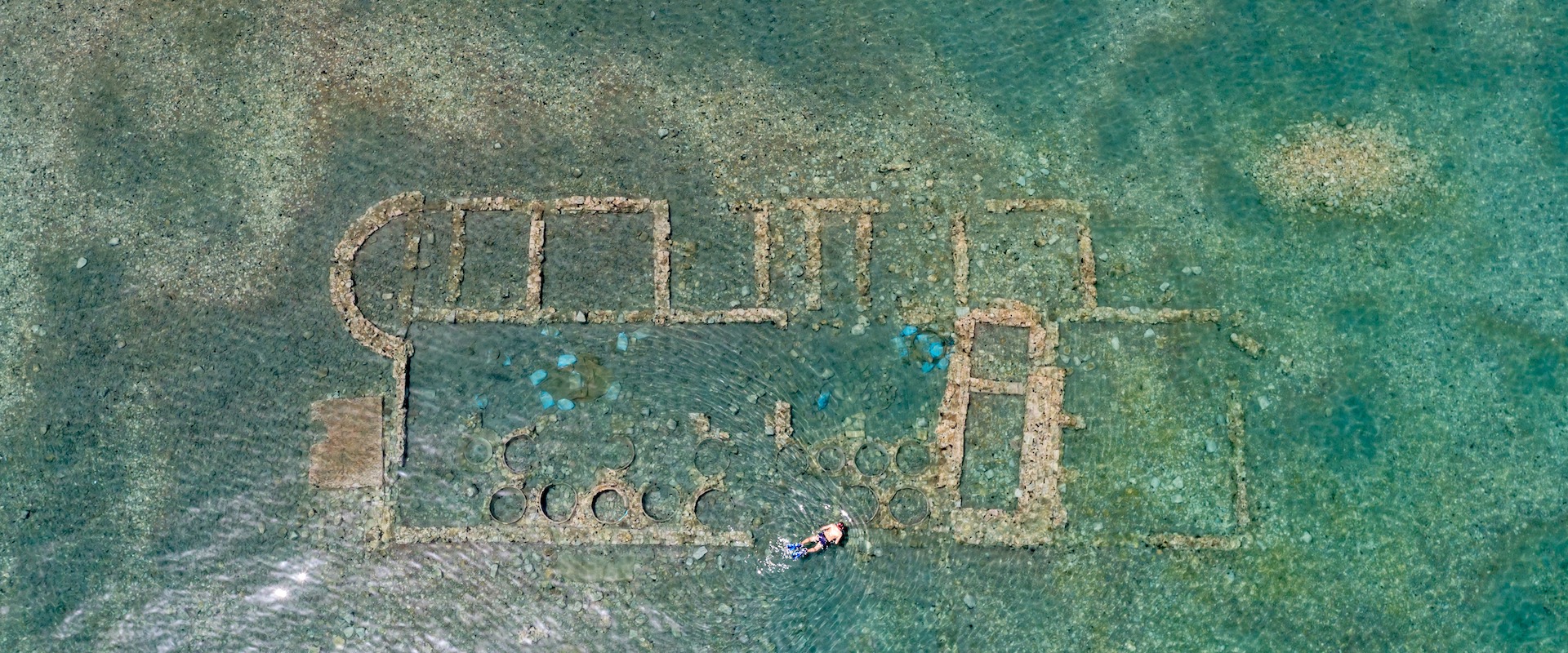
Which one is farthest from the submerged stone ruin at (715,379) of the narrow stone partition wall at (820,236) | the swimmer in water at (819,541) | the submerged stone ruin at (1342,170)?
the submerged stone ruin at (1342,170)

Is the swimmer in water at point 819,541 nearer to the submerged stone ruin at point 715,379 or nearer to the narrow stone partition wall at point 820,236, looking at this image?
the submerged stone ruin at point 715,379

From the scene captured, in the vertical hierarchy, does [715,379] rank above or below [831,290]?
below

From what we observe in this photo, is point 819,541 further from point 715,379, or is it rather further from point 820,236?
point 820,236

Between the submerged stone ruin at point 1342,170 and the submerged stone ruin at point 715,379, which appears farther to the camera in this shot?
the submerged stone ruin at point 1342,170

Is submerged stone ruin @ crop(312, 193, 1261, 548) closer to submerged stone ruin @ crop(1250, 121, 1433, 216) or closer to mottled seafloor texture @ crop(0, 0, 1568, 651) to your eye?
mottled seafloor texture @ crop(0, 0, 1568, 651)

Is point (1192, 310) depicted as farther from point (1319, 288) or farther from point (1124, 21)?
point (1124, 21)

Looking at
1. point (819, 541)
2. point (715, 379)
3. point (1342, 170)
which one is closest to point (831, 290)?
point (715, 379)
